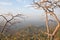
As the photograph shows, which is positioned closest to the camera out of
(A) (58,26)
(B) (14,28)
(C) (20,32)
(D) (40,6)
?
(A) (58,26)

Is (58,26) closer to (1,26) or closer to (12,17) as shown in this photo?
(12,17)

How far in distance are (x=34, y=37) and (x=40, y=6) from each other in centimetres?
575

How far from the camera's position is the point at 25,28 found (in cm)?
2070

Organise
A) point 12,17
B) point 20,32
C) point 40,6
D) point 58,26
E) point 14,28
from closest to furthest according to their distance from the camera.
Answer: point 58,26 < point 40,6 < point 12,17 < point 14,28 < point 20,32

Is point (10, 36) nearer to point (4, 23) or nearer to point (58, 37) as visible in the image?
point (4, 23)

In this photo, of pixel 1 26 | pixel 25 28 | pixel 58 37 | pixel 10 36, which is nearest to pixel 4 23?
pixel 1 26

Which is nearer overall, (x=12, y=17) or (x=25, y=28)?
(x=12, y=17)

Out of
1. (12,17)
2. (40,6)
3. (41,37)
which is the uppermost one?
(40,6)

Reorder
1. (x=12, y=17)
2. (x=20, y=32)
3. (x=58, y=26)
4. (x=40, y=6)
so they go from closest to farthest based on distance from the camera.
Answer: (x=58, y=26) → (x=40, y=6) → (x=12, y=17) → (x=20, y=32)

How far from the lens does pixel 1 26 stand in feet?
60.0

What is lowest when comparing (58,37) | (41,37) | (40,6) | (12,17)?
(41,37)

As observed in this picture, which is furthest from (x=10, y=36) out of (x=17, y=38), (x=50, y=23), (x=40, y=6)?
(x=40, y=6)

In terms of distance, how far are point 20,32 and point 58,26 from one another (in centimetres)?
709

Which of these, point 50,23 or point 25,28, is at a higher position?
point 50,23
